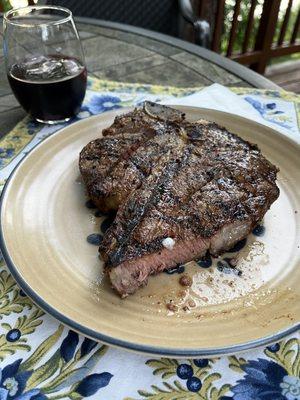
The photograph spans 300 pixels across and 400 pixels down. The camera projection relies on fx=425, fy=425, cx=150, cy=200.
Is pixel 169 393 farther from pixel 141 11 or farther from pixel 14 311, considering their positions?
pixel 141 11

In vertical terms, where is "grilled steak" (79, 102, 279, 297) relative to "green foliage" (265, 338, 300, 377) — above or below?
above

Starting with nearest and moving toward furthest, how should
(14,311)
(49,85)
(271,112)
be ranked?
(14,311) < (49,85) < (271,112)

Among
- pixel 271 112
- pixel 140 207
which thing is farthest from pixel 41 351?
pixel 271 112

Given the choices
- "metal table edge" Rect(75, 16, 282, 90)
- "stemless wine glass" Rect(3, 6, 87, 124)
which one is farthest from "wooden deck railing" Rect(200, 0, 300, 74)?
"stemless wine glass" Rect(3, 6, 87, 124)

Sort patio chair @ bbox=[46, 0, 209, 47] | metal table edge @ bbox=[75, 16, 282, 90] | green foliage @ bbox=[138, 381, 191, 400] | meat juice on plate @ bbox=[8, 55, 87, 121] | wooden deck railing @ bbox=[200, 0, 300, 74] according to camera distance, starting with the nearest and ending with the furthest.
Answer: green foliage @ bbox=[138, 381, 191, 400]
meat juice on plate @ bbox=[8, 55, 87, 121]
metal table edge @ bbox=[75, 16, 282, 90]
patio chair @ bbox=[46, 0, 209, 47]
wooden deck railing @ bbox=[200, 0, 300, 74]

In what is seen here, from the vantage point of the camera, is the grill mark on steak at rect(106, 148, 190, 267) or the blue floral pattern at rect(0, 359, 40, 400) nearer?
the blue floral pattern at rect(0, 359, 40, 400)

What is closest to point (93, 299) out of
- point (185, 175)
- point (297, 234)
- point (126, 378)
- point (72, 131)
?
point (126, 378)

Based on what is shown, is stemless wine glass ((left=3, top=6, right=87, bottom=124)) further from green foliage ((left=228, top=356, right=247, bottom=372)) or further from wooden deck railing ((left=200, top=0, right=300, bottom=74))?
wooden deck railing ((left=200, top=0, right=300, bottom=74))
